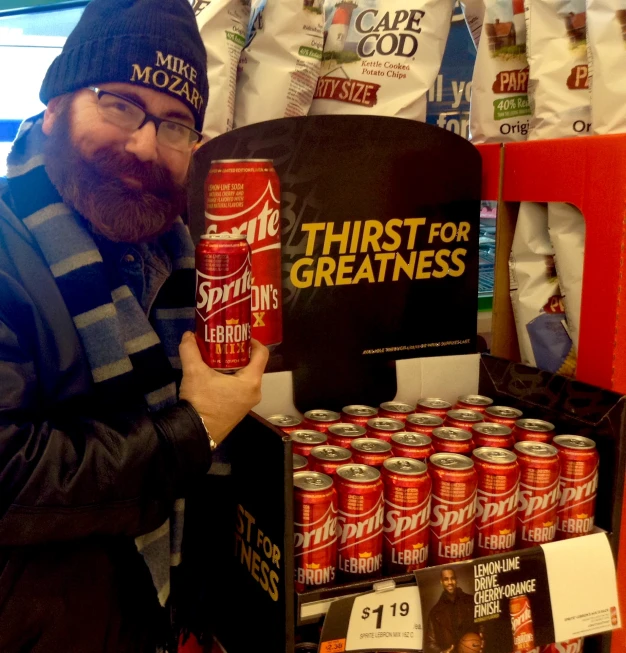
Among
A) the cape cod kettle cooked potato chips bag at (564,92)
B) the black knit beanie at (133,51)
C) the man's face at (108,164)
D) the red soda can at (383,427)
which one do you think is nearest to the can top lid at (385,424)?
the red soda can at (383,427)

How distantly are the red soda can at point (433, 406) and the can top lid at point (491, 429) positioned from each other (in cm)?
11

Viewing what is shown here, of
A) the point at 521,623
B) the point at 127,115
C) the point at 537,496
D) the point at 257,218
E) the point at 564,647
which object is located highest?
the point at 127,115

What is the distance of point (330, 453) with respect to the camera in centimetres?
109

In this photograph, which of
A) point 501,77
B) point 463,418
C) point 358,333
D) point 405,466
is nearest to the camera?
point 405,466

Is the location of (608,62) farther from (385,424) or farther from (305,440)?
(305,440)

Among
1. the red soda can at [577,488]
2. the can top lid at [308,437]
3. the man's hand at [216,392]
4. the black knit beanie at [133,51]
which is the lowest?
the red soda can at [577,488]

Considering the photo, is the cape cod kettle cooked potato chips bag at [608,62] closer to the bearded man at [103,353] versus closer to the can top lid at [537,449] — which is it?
the can top lid at [537,449]

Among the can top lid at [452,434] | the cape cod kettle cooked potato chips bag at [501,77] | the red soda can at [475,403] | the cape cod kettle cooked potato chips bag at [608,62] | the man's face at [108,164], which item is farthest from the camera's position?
the cape cod kettle cooked potato chips bag at [501,77]

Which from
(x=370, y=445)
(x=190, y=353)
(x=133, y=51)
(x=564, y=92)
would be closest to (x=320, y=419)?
(x=370, y=445)

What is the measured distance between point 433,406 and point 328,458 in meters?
0.35

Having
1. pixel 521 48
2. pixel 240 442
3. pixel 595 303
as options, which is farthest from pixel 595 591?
pixel 521 48

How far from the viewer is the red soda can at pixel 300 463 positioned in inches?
41.5

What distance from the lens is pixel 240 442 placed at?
1117 mm

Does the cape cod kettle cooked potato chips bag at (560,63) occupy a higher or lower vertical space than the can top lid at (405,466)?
higher
